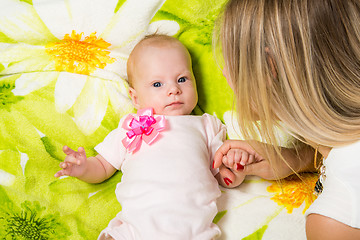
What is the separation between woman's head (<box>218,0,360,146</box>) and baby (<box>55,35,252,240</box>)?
32 centimetres

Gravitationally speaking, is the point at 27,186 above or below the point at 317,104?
below

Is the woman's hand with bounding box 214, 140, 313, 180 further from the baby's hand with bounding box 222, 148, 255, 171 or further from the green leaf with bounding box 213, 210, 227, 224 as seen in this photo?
the green leaf with bounding box 213, 210, 227, 224

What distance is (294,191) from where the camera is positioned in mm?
1306

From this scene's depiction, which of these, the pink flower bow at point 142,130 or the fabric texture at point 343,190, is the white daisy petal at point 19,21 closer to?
the pink flower bow at point 142,130

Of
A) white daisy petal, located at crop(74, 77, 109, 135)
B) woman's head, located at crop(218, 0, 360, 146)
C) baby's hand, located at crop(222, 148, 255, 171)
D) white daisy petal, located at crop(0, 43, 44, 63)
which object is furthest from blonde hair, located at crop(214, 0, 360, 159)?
white daisy petal, located at crop(0, 43, 44, 63)

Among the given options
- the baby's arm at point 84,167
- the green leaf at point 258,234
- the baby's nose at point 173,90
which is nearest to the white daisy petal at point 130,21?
the baby's nose at point 173,90

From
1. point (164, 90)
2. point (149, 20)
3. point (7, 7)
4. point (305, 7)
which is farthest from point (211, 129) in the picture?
point (7, 7)

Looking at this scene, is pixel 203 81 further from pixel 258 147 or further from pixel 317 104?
pixel 317 104

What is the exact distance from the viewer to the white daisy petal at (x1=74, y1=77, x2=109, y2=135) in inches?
59.4

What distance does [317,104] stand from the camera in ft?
3.15

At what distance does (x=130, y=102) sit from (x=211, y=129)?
34 cm

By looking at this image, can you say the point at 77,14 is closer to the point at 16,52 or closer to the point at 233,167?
the point at 16,52

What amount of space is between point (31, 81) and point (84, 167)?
0.47 metres

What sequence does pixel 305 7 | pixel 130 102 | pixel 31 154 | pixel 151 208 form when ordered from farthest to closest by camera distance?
pixel 130 102 < pixel 31 154 < pixel 151 208 < pixel 305 7
